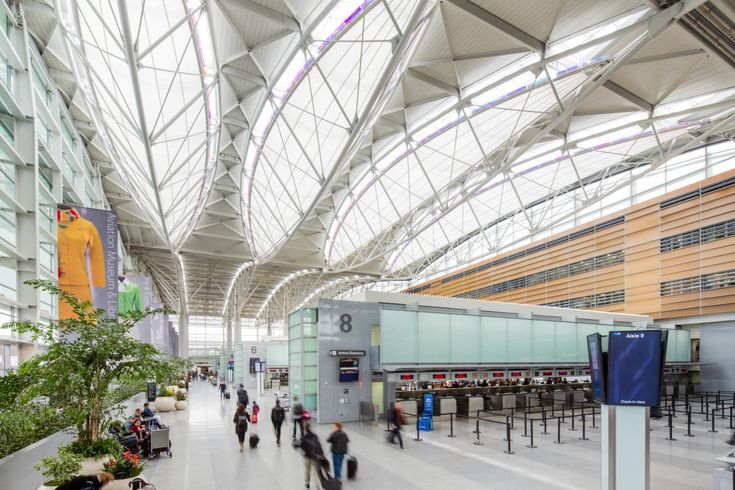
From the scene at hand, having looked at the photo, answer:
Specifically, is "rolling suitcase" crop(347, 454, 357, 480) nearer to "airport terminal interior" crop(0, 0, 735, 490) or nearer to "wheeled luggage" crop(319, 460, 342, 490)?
"airport terminal interior" crop(0, 0, 735, 490)

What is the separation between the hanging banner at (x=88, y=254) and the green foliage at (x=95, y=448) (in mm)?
6024

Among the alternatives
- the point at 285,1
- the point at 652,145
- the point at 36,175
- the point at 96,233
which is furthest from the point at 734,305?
the point at 36,175

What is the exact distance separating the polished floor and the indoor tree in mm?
2718

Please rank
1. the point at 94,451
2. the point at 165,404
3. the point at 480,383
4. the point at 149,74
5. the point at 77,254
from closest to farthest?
1. the point at 94,451
2. the point at 77,254
3. the point at 149,74
4. the point at 165,404
5. the point at 480,383

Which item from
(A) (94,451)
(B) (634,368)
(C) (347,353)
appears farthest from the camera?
(C) (347,353)

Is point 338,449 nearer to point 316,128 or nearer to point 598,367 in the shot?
point 598,367

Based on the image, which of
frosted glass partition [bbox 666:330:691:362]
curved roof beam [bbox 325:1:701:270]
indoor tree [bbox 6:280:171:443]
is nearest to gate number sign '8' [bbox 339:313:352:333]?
indoor tree [bbox 6:280:171:443]

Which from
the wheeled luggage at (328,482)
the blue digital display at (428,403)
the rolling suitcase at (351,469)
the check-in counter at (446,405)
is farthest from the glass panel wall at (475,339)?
the wheeled luggage at (328,482)

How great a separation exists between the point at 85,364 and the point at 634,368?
9601mm

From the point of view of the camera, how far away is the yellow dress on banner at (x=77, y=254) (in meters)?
14.8

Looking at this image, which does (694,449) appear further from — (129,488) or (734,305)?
(734,305)

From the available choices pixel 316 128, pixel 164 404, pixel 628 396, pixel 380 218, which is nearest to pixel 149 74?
pixel 316 128

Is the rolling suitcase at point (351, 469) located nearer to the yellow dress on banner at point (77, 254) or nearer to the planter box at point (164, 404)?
the yellow dress on banner at point (77, 254)

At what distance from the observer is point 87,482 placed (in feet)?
24.2
